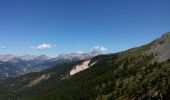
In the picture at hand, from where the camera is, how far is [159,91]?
569ft

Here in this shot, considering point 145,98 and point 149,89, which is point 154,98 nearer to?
point 145,98

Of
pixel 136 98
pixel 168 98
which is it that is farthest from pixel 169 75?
pixel 168 98

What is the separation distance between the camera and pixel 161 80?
19700 cm

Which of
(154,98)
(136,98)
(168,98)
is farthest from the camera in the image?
(136,98)

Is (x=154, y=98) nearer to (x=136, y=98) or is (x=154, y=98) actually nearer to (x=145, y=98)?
(x=145, y=98)

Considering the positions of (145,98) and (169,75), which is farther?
(169,75)

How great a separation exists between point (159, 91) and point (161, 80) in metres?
24.8

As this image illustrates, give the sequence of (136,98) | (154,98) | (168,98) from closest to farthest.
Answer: (168,98) < (154,98) < (136,98)

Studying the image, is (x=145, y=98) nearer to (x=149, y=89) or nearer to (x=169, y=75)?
(x=149, y=89)

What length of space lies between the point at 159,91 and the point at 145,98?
29.9 ft

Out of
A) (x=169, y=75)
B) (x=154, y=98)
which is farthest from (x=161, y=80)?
(x=154, y=98)

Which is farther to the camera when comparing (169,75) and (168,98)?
(169,75)

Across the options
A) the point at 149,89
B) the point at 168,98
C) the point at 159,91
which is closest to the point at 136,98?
the point at 149,89

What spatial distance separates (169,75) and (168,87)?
109 ft
